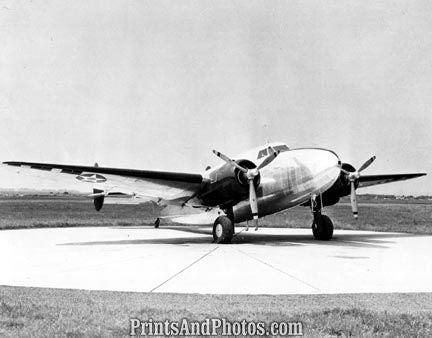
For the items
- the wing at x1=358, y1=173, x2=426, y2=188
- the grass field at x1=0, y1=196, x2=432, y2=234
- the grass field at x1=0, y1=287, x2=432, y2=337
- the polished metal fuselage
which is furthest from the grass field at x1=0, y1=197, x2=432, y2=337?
the grass field at x1=0, y1=196, x2=432, y2=234

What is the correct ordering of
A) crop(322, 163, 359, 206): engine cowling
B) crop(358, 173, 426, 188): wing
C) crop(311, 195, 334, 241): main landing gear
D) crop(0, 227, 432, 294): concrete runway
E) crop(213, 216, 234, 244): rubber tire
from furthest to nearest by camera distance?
crop(358, 173, 426, 188): wing < crop(311, 195, 334, 241): main landing gear < crop(322, 163, 359, 206): engine cowling < crop(213, 216, 234, 244): rubber tire < crop(0, 227, 432, 294): concrete runway

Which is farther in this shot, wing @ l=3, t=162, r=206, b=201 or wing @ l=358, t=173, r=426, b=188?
wing @ l=358, t=173, r=426, b=188

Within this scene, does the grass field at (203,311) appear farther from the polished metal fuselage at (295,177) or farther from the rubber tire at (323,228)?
the rubber tire at (323,228)

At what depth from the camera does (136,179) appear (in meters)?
16.8

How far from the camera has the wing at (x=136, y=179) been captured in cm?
1507

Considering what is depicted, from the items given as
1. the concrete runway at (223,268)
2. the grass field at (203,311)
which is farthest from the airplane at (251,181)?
the grass field at (203,311)

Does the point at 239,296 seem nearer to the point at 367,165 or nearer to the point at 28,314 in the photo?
the point at 28,314

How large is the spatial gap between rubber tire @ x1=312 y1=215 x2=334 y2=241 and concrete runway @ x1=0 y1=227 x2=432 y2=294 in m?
2.12

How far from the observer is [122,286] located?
7844mm

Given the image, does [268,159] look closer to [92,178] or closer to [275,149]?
[275,149]

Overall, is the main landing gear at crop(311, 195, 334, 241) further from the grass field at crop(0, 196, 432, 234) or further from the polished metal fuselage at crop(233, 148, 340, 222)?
the grass field at crop(0, 196, 432, 234)

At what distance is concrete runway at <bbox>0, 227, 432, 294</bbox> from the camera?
26.1 feet

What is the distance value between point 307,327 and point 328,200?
517 inches

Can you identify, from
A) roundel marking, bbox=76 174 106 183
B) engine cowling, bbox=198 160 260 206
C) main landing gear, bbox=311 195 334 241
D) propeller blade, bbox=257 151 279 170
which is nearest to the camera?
engine cowling, bbox=198 160 260 206
